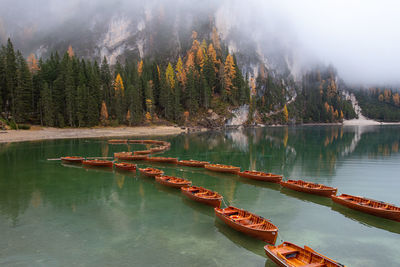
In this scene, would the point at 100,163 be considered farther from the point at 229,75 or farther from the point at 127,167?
the point at 229,75

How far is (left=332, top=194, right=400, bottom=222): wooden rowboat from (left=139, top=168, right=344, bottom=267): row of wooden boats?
10.2 m

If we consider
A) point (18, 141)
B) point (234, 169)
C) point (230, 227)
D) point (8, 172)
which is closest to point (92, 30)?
point (18, 141)

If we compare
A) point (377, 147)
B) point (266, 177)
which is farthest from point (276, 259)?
point (377, 147)

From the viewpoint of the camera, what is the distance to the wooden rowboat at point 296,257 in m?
12.1

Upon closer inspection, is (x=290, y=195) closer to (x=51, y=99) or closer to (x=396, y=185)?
(x=396, y=185)

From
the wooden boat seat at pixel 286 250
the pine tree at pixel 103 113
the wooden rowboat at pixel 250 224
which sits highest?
the pine tree at pixel 103 113

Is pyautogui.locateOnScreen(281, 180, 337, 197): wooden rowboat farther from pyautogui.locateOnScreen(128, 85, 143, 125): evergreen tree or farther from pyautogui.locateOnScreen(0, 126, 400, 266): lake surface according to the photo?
pyautogui.locateOnScreen(128, 85, 143, 125): evergreen tree

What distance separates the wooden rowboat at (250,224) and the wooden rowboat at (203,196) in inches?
88.2

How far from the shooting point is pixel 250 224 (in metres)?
17.1

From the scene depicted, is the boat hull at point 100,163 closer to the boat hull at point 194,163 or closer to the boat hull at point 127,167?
the boat hull at point 127,167

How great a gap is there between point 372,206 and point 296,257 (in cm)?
1279

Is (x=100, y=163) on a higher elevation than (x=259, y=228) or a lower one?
higher

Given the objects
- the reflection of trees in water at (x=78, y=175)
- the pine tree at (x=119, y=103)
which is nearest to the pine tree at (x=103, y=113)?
the pine tree at (x=119, y=103)

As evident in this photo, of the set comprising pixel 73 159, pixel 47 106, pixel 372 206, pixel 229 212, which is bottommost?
pixel 372 206
